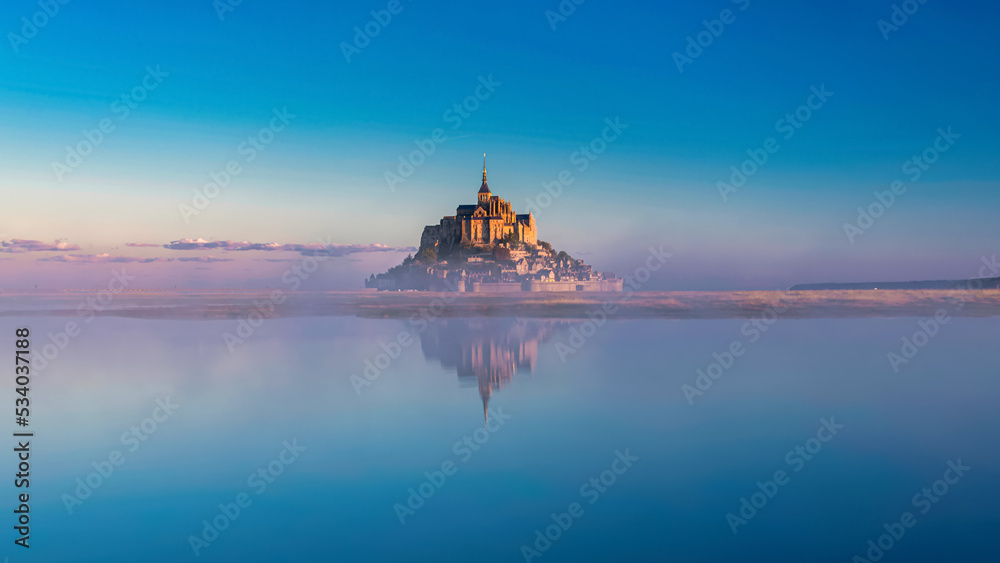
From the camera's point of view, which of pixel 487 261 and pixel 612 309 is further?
pixel 487 261

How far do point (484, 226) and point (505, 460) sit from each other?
4348 inches

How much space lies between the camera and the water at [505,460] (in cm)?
924

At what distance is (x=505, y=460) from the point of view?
12977mm

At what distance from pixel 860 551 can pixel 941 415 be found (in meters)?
10.5

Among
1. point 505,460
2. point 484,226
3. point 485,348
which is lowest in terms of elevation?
point 505,460

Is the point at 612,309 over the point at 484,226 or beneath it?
beneath

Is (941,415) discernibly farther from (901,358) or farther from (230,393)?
(230,393)

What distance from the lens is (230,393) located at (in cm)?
2002


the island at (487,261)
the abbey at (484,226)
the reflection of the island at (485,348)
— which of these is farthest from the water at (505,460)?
the abbey at (484,226)

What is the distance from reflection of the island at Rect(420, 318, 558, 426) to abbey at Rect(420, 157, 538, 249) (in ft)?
233

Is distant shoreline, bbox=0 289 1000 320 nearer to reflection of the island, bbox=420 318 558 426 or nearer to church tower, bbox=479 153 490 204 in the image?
reflection of the island, bbox=420 318 558 426

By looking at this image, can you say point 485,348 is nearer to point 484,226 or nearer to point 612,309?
point 612,309

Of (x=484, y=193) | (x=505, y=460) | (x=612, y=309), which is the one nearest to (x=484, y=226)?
(x=484, y=193)

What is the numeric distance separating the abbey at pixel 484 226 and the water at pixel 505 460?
9566 centimetres
